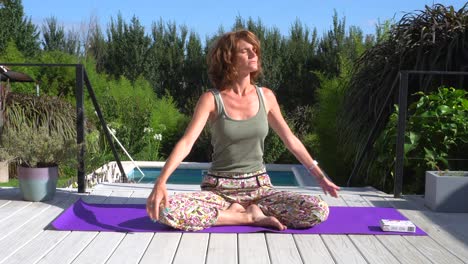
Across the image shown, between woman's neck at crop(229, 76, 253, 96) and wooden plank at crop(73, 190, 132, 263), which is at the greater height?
woman's neck at crop(229, 76, 253, 96)

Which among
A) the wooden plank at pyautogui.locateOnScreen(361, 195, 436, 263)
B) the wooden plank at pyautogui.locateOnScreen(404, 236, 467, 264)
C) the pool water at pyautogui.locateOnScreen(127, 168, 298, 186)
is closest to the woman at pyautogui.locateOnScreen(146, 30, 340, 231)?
the wooden plank at pyautogui.locateOnScreen(361, 195, 436, 263)

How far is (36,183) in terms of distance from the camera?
368 cm

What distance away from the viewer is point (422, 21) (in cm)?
579

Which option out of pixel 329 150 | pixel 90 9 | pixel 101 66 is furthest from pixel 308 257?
pixel 90 9

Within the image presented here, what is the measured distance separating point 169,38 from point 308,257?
10550 millimetres

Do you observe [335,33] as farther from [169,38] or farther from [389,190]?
[389,190]

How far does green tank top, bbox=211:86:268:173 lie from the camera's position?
306cm

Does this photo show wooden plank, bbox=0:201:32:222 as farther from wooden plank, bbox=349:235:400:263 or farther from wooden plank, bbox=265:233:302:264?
wooden plank, bbox=349:235:400:263

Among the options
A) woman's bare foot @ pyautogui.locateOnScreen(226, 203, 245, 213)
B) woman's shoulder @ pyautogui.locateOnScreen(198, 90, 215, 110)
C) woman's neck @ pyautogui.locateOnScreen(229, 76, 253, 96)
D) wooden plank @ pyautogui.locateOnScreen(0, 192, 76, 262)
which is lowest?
wooden plank @ pyautogui.locateOnScreen(0, 192, 76, 262)

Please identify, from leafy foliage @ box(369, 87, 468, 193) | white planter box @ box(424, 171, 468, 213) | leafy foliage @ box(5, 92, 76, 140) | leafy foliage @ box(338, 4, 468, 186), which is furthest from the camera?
leafy foliage @ box(5, 92, 76, 140)

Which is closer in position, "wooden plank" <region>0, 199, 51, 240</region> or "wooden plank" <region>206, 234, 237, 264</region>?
"wooden plank" <region>206, 234, 237, 264</region>

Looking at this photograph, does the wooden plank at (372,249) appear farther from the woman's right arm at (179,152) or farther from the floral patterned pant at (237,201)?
the woman's right arm at (179,152)

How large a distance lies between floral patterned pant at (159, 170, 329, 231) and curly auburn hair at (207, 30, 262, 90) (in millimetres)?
529

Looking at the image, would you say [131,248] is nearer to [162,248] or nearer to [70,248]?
[162,248]
